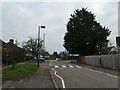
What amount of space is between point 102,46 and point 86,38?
5912 millimetres

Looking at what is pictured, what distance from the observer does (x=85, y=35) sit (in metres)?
71.8

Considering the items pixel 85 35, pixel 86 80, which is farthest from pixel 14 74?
pixel 85 35

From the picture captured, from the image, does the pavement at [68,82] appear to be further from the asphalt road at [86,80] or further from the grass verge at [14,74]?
the grass verge at [14,74]

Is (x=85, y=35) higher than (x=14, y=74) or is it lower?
higher

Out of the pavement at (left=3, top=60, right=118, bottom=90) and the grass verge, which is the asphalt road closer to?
the pavement at (left=3, top=60, right=118, bottom=90)

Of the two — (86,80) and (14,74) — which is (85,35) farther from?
(86,80)

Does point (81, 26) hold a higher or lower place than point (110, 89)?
higher

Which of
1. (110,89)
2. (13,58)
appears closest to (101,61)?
(13,58)

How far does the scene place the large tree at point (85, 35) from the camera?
237 feet

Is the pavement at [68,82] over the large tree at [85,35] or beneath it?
beneath

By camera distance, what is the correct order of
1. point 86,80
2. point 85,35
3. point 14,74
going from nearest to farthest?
point 86,80 < point 14,74 < point 85,35

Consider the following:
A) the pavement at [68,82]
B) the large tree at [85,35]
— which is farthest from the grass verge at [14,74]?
the large tree at [85,35]

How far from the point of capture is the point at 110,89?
13664mm

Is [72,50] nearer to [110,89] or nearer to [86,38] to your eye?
[86,38]
